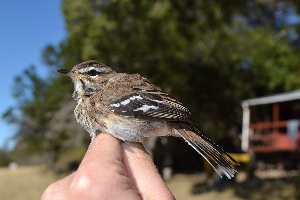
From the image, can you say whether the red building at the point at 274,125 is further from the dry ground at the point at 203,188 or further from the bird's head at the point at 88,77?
the bird's head at the point at 88,77

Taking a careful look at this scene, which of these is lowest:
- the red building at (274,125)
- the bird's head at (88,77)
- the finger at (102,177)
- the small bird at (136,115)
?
the red building at (274,125)

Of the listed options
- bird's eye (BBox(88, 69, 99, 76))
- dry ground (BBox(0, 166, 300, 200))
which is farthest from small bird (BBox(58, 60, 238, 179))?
dry ground (BBox(0, 166, 300, 200))

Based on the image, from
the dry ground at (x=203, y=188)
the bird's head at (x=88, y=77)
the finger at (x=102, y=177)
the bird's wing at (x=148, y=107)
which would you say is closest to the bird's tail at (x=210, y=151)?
the bird's wing at (x=148, y=107)

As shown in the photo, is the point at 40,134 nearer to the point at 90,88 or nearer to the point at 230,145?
the point at 230,145

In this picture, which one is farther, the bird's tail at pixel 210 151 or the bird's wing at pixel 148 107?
the bird's wing at pixel 148 107

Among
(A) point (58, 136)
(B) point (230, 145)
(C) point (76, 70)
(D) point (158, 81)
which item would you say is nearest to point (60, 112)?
(A) point (58, 136)

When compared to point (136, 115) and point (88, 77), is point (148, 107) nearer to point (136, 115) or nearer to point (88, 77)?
point (136, 115)
